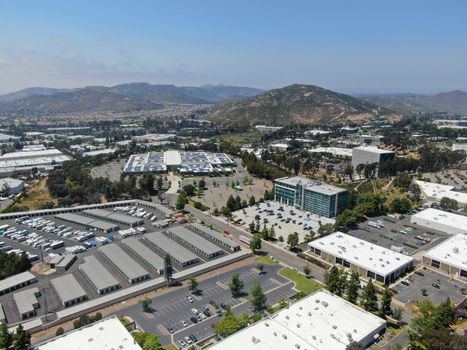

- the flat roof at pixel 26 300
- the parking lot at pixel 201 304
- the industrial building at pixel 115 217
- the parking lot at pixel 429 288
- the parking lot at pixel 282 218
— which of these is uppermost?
the industrial building at pixel 115 217

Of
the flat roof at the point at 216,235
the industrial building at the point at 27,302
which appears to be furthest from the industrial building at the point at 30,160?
the industrial building at the point at 27,302

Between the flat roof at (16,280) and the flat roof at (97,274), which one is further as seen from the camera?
the flat roof at (97,274)

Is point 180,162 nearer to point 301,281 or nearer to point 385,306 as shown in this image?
point 301,281

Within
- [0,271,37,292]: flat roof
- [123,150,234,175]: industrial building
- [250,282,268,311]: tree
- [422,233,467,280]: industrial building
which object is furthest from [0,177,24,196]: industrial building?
[422,233,467,280]: industrial building

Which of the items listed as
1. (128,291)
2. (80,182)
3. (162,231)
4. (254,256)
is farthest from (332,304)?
(80,182)

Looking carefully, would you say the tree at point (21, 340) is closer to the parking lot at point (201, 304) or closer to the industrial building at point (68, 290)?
the industrial building at point (68, 290)

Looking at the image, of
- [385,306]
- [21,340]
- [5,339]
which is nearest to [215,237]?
[385,306]

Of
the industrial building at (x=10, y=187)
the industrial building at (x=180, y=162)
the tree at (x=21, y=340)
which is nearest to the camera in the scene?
the tree at (x=21, y=340)
